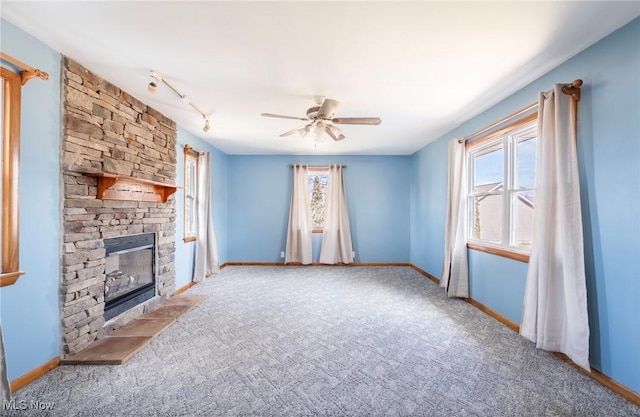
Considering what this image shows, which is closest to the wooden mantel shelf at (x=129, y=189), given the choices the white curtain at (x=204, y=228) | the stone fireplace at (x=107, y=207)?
the stone fireplace at (x=107, y=207)

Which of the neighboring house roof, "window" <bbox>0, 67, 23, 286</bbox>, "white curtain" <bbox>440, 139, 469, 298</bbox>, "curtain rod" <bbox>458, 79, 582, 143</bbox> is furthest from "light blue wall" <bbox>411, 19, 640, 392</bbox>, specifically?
"window" <bbox>0, 67, 23, 286</bbox>

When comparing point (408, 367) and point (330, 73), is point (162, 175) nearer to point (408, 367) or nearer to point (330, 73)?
point (330, 73)

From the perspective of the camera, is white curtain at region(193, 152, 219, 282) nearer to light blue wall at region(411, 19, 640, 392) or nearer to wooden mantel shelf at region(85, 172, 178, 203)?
wooden mantel shelf at region(85, 172, 178, 203)

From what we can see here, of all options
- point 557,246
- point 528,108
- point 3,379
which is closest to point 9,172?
point 3,379

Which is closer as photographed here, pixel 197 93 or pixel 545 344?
pixel 545 344

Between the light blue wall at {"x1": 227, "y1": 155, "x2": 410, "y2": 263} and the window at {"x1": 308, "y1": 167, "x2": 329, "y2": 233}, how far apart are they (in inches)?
A: 12.4

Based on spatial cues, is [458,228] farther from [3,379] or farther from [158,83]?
[3,379]

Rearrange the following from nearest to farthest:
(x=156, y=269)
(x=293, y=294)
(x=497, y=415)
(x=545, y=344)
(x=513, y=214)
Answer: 1. (x=497, y=415)
2. (x=545, y=344)
3. (x=513, y=214)
4. (x=156, y=269)
5. (x=293, y=294)

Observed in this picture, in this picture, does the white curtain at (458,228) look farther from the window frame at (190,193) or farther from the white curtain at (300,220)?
the window frame at (190,193)

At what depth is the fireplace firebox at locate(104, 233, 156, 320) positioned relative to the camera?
258 centimetres

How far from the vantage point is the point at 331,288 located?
4.09m

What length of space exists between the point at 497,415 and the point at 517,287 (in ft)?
4.93

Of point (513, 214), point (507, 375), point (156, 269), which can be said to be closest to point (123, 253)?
point (156, 269)

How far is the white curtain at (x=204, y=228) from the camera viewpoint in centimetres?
425
